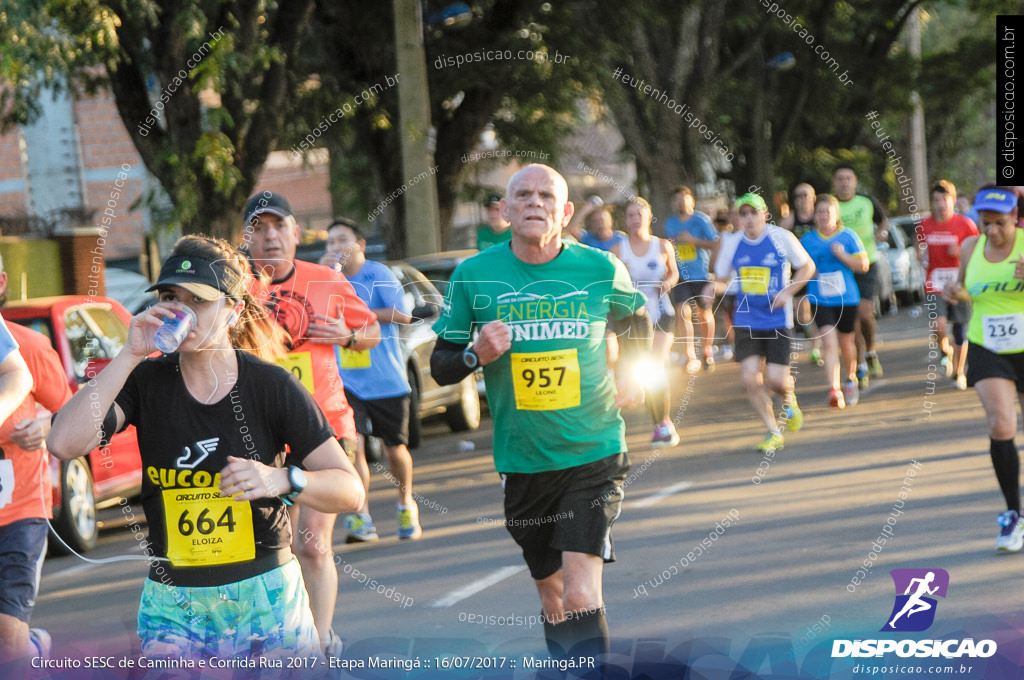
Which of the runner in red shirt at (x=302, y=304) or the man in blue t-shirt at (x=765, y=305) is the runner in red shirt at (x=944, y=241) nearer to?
the man in blue t-shirt at (x=765, y=305)

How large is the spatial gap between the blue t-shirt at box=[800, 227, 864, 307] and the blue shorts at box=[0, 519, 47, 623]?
9081 mm

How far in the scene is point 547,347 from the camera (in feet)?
16.2

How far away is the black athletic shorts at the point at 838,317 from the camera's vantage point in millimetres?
12617

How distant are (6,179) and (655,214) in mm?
15646

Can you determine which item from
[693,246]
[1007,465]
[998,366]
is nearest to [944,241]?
[693,246]

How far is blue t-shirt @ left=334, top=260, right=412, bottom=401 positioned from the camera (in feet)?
26.9

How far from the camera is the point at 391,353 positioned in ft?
27.3

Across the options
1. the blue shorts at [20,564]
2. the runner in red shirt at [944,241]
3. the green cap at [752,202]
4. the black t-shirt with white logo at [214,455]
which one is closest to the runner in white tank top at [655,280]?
the green cap at [752,202]

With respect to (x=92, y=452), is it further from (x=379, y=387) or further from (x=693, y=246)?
(x=693, y=246)

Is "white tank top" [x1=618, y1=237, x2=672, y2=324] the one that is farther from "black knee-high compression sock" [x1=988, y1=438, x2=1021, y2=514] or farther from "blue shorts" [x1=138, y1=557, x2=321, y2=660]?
"blue shorts" [x1=138, y1=557, x2=321, y2=660]

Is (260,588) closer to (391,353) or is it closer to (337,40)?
(391,353)

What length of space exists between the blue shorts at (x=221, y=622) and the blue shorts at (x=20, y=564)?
1.09 meters

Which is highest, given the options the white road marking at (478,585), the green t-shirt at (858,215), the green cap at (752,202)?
the green cap at (752,202)

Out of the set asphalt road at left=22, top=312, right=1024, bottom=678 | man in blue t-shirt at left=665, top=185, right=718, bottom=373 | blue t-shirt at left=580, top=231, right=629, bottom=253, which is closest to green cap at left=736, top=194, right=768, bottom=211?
man in blue t-shirt at left=665, top=185, right=718, bottom=373
